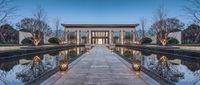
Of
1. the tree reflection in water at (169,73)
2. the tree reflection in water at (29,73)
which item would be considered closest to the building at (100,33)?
→ the tree reflection in water at (169,73)

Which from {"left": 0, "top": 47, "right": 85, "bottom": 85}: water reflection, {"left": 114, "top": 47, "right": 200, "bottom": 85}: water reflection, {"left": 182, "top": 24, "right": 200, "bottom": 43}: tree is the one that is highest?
{"left": 182, "top": 24, "right": 200, "bottom": 43}: tree

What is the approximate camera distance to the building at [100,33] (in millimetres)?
118062

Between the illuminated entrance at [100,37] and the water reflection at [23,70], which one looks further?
the illuminated entrance at [100,37]

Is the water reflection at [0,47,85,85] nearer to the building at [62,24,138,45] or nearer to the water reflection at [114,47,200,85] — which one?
the water reflection at [114,47,200,85]

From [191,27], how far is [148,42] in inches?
548

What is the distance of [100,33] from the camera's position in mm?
119875

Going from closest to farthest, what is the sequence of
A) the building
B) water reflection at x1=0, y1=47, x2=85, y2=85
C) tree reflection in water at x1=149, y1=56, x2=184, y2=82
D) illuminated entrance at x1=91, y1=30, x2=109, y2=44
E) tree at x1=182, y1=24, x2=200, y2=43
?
water reflection at x1=0, y1=47, x2=85, y2=85 → tree reflection in water at x1=149, y1=56, x2=184, y2=82 → tree at x1=182, y1=24, x2=200, y2=43 → the building → illuminated entrance at x1=91, y1=30, x2=109, y2=44

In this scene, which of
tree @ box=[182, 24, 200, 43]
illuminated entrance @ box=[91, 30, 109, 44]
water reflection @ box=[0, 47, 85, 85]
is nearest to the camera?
water reflection @ box=[0, 47, 85, 85]

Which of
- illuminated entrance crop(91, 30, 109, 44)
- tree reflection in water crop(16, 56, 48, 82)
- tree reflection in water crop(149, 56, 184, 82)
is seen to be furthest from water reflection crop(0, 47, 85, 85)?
illuminated entrance crop(91, 30, 109, 44)

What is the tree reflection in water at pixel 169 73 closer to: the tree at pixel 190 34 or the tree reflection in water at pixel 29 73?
the tree reflection in water at pixel 29 73

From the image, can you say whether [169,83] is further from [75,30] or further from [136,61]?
[75,30]

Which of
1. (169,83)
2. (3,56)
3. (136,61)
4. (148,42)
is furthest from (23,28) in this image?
(169,83)

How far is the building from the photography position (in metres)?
118

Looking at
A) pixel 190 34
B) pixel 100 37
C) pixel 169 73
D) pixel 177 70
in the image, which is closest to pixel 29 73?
pixel 169 73
